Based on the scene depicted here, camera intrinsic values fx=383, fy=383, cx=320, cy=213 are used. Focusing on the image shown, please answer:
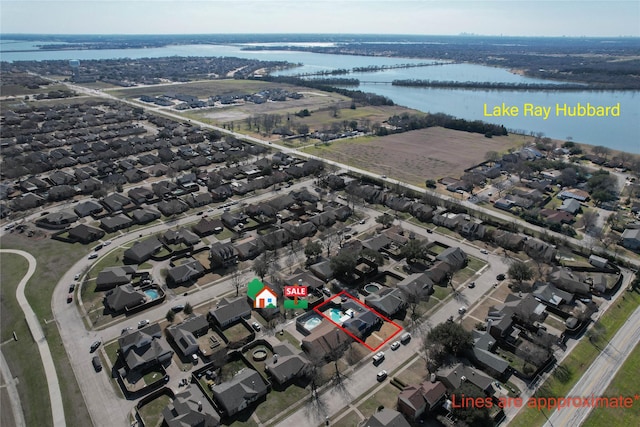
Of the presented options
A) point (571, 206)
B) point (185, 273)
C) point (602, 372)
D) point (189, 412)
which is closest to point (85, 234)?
point (185, 273)

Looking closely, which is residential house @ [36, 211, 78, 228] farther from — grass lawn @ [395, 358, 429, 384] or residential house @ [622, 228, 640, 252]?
residential house @ [622, 228, 640, 252]

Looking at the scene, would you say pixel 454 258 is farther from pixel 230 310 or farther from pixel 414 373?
pixel 230 310

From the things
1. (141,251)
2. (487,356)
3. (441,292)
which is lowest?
(441,292)

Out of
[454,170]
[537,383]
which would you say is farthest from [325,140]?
[537,383]

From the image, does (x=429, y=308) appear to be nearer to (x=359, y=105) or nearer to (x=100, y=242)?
(x=100, y=242)

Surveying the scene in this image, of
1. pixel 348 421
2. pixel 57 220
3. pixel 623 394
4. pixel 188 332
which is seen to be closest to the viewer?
pixel 348 421

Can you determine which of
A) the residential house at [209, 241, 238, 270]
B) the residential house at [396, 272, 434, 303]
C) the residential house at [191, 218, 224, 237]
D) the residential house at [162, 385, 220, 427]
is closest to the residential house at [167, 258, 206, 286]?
the residential house at [209, 241, 238, 270]

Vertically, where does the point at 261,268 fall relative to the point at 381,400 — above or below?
above
